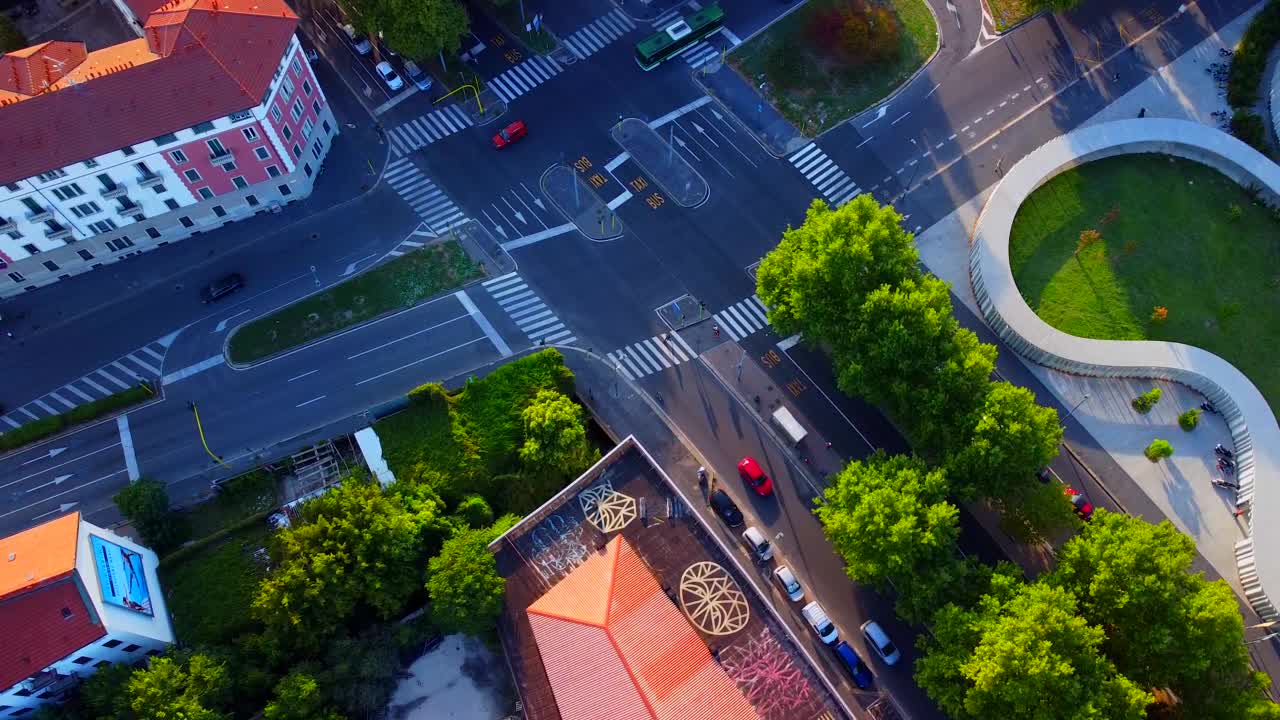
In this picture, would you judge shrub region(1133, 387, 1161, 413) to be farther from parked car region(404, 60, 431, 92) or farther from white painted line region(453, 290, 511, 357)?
parked car region(404, 60, 431, 92)

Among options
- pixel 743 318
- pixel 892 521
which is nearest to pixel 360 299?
pixel 743 318

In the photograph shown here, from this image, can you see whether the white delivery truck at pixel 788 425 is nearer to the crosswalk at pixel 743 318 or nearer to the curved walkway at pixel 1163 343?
the crosswalk at pixel 743 318

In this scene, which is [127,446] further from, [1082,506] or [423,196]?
[1082,506]

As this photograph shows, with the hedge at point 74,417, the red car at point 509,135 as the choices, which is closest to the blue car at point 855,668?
the red car at point 509,135

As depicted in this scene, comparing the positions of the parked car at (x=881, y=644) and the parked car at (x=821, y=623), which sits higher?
the parked car at (x=821, y=623)

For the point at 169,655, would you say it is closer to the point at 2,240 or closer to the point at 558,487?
the point at 558,487
